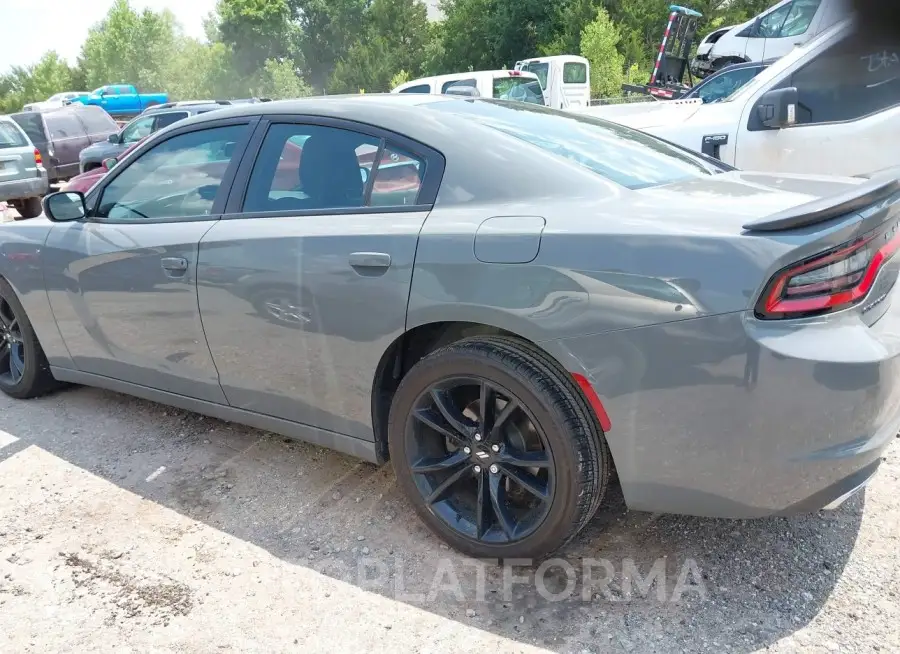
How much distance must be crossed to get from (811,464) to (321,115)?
6.84ft

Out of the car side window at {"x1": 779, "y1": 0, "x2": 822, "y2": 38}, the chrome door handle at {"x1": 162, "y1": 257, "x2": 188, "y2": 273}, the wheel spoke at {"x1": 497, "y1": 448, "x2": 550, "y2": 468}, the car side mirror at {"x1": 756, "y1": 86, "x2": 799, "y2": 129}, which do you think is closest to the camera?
the wheel spoke at {"x1": 497, "y1": 448, "x2": 550, "y2": 468}

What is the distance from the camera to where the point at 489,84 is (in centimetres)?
1512

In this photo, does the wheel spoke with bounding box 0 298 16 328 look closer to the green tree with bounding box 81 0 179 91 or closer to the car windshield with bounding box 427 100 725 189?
the car windshield with bounding box 427 100 725 189

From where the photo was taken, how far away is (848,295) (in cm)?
199

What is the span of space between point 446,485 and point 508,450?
11.1 inches

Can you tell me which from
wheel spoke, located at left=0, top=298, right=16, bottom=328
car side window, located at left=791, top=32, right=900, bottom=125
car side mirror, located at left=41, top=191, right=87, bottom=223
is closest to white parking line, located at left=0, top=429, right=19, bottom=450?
wheel spoke, located at left=0, top=298, right=16, bottom=328

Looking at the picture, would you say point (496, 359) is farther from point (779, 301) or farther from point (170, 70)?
point (170, 70)

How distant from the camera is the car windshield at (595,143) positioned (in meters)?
2.58

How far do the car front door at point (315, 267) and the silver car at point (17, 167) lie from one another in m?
9.70

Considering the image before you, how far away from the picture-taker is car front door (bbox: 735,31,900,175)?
5.03m

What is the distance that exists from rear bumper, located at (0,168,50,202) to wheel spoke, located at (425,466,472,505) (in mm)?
10617

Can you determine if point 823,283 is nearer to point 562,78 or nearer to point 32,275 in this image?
point 32,275

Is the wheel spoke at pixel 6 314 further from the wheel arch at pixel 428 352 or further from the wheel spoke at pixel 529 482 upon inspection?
the wheel spoke at pixel 529 482

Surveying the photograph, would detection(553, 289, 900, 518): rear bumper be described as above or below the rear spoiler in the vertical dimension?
below
